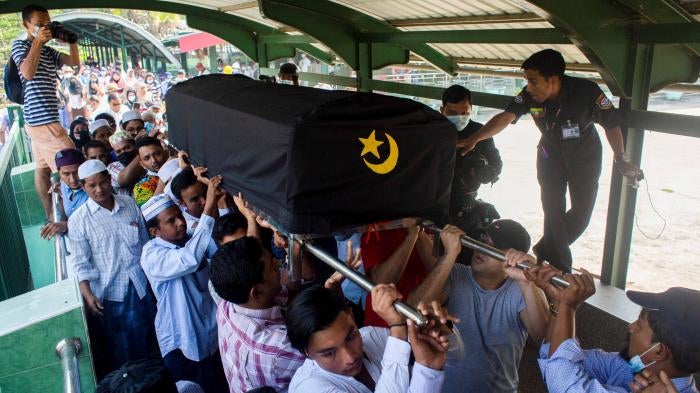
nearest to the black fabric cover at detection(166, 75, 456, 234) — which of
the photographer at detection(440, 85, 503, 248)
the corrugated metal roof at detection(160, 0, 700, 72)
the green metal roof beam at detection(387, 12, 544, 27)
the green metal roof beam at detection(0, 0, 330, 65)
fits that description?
the photographer at detection(440, 85, 503, 248)

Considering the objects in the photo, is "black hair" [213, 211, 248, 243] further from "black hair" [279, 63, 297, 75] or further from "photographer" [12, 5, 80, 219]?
"black hair" [279, 63, 297, 75]

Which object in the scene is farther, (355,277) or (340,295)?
(340,295)

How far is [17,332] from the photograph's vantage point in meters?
1.88

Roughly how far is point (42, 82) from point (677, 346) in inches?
195

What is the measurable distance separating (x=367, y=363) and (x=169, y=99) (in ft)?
9.06

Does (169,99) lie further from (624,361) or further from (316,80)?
(624,361)

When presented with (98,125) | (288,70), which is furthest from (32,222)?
(288,70)

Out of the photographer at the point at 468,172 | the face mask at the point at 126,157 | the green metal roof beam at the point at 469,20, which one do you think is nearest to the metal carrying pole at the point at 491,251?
the photographer at the point at 468,172

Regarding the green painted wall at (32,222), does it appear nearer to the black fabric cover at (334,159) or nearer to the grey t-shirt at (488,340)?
the black fabric cover at (334,159)

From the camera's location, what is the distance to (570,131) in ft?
10.2

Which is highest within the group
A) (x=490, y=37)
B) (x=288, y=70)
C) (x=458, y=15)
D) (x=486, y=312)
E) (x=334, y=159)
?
(x=458, y=15)

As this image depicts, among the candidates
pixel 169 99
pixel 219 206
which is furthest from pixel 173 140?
pixel 219 206

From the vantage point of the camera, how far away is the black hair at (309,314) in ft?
5.34

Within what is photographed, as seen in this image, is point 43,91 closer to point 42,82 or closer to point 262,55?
point 42,82
